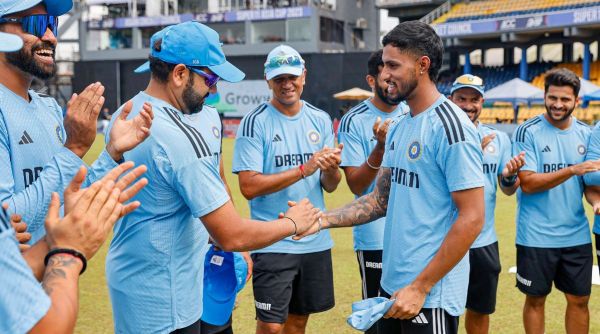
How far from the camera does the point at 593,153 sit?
198 inches

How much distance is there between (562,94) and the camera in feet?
16.4

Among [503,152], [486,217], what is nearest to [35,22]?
[486,217]

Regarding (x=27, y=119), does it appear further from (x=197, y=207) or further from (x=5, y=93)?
(x=197, y=207)

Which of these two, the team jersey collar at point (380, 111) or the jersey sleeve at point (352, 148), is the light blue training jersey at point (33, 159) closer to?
the jersey sleeve at point (352, 148)

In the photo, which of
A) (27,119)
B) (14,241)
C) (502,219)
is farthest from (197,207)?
(502,219)

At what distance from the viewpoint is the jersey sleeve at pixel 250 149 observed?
4.79 m

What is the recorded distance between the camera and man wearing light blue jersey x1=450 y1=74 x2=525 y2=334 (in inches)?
194

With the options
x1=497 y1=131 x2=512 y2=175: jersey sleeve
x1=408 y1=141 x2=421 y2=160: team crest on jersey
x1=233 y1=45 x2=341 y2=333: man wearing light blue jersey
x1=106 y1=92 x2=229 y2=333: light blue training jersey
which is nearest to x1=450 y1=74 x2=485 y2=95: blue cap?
x1=497 y1=131 x2=512 y2=175: jersey sleeve

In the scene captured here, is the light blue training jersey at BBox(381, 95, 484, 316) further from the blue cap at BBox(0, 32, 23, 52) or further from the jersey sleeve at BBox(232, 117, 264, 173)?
the blue cap at BBox(0, 32, 23, 52)

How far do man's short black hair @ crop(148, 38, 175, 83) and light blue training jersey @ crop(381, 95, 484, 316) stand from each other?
129 centimetres

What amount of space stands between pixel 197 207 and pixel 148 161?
33 cm

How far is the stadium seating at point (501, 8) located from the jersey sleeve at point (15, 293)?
31628 mm

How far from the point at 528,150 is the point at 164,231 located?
134 inches

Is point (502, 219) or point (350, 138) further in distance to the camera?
point (502, 219)
